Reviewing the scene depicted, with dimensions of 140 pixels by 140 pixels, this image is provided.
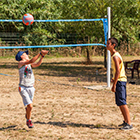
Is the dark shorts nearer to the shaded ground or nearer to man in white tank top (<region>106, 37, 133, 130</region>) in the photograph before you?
man in white tank top (<region>106, 37, 133, 130</region>)

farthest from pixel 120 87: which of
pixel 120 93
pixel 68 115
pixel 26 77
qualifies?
pixel 26 77

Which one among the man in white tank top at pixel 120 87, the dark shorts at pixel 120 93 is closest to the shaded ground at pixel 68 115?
the man in white tank top at pixel 120 87

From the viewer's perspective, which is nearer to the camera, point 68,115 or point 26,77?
point 26,77

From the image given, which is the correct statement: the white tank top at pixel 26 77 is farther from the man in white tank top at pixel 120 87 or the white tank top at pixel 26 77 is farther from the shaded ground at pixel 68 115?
the man in white tank top at pixel 120 87

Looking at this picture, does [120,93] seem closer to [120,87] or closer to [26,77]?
[120,87]

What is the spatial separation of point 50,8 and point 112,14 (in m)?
12.2

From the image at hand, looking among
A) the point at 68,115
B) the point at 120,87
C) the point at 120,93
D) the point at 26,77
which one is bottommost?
the point at 68,115

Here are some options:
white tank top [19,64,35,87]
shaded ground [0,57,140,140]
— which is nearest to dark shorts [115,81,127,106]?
shaded ground [0,57,140,140]

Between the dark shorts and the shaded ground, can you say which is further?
the dark shorts

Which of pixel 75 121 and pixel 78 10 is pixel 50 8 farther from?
pixel 75 121

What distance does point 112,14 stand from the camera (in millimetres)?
15016

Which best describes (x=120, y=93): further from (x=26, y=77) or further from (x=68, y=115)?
(x=26, y=77)

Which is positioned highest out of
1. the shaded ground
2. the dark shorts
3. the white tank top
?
the white tank top

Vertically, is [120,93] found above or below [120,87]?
below
